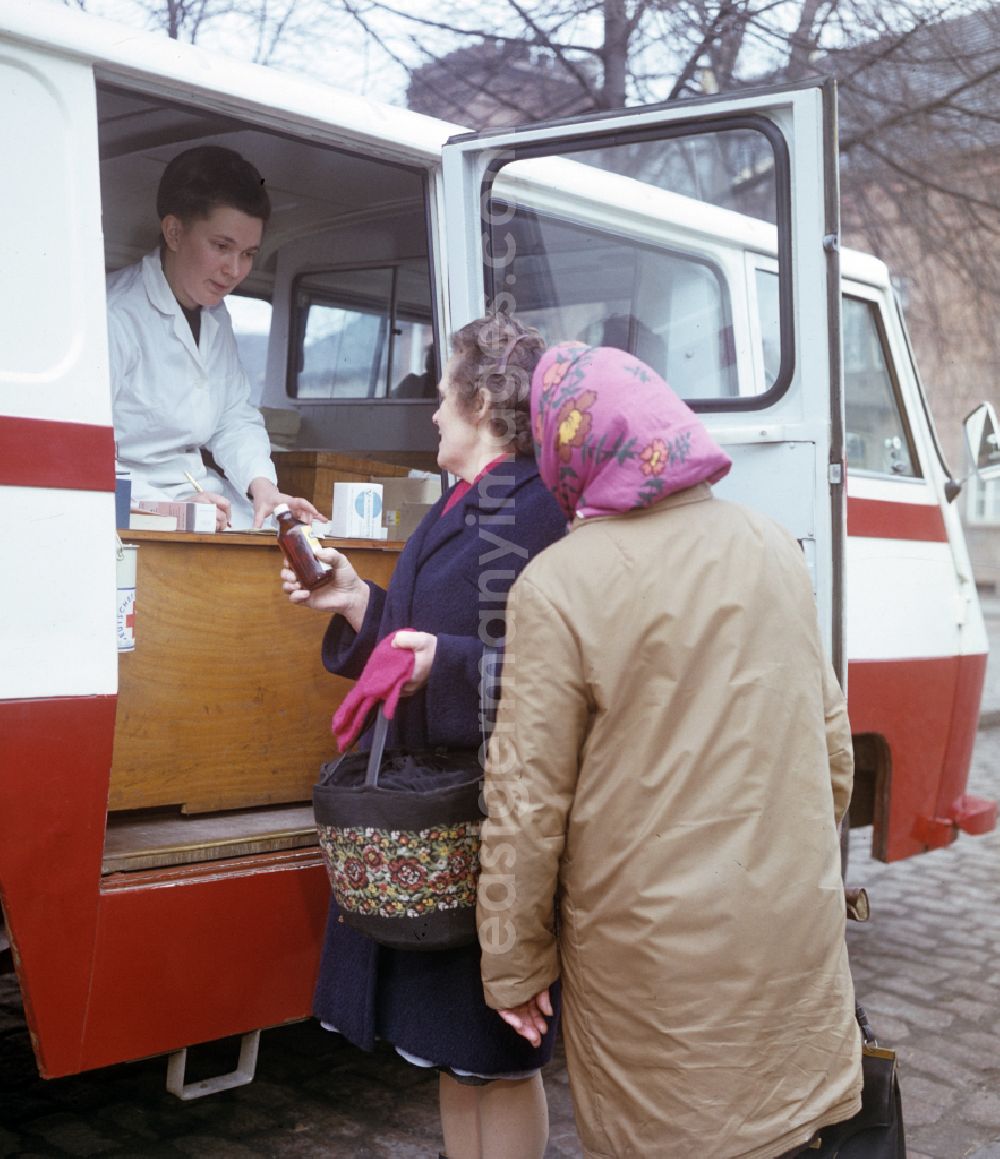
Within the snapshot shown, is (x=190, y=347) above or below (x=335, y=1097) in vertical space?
above

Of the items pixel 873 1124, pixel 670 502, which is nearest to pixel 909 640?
pixel 873 1124

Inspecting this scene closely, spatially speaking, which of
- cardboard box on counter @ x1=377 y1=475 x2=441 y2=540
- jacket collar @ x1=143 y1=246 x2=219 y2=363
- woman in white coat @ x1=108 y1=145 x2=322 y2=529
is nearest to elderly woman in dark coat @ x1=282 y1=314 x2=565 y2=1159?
woman in white coat @ x1=108 y1=145 x2=322 y2=529

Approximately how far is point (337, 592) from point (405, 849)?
636 mm

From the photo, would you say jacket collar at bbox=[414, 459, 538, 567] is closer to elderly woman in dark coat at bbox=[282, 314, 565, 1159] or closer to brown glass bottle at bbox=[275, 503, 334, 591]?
elderly woman in dark coat at bbox=[282, 314, 565, 1159]

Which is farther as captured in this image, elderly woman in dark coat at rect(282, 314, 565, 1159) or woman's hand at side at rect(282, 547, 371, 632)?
woman's hand at side at rect(282, 547, 371, 632)

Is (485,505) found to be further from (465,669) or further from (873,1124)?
(873,1124)

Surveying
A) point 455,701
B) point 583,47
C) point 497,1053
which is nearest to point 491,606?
point 455,701

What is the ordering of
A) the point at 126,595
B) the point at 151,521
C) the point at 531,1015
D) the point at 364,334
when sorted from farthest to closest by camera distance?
the point at 364,334 → the point at 151,521 → the point at 126,595 → the point at 531,1015

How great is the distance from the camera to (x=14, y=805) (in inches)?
99.9

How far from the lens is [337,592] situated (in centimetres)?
271

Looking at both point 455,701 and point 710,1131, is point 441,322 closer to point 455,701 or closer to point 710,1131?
point 455,701

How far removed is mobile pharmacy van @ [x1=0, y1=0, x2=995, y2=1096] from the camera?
2617 mm

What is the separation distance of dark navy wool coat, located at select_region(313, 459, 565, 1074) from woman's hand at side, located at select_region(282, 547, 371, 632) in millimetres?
139

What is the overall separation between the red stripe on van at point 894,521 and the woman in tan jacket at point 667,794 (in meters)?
2.42
